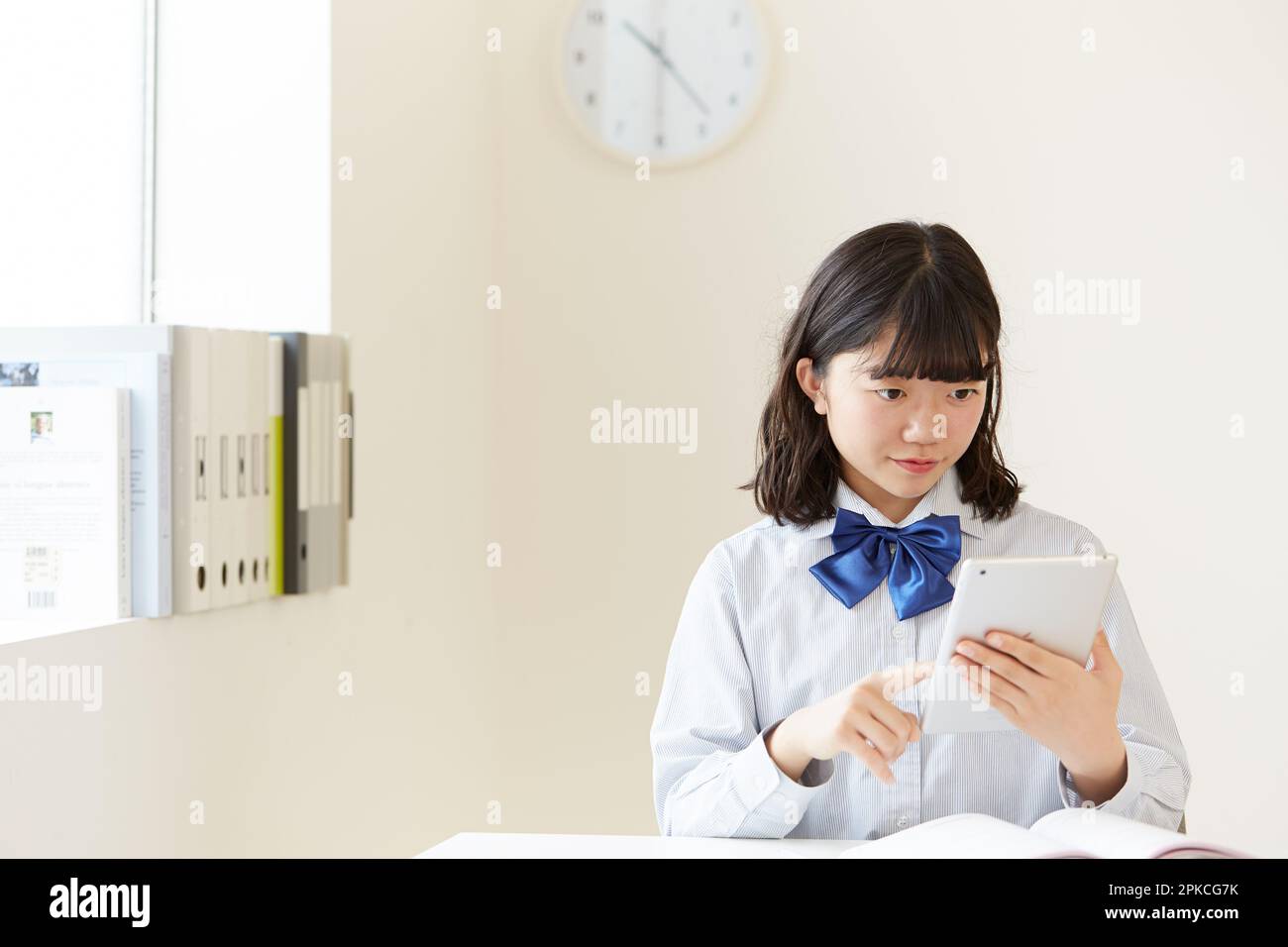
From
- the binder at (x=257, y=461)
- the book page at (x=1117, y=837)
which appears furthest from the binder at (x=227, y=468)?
the book page at (x=1117, y=837)

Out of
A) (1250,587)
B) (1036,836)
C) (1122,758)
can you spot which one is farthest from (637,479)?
(1036,836)

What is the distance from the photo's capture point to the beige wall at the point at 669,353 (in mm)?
2617

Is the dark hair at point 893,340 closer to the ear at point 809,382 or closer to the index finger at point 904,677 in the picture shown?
the ear at point 809,382

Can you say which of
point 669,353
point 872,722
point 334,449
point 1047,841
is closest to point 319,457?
point 334,449

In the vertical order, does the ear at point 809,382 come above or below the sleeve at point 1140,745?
above

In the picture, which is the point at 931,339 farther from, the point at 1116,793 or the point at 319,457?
the point at 319,457

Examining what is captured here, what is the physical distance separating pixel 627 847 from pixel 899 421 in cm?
57

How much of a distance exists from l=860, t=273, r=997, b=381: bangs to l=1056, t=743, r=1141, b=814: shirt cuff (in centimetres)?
45

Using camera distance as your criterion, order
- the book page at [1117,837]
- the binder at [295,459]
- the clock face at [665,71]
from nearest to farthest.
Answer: the book page at [1117,837]
the binder at [295,459]
the clock face at [665,71]

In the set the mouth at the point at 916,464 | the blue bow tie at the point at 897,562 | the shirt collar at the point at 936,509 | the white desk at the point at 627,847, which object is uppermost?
the mouth at the point at 916,464

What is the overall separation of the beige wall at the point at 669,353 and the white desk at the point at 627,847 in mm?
1001

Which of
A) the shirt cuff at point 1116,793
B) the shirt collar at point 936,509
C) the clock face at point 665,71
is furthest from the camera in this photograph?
the clock face at point 665,71

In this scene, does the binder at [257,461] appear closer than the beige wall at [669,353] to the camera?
Yes

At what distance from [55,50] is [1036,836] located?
191 centimetres
